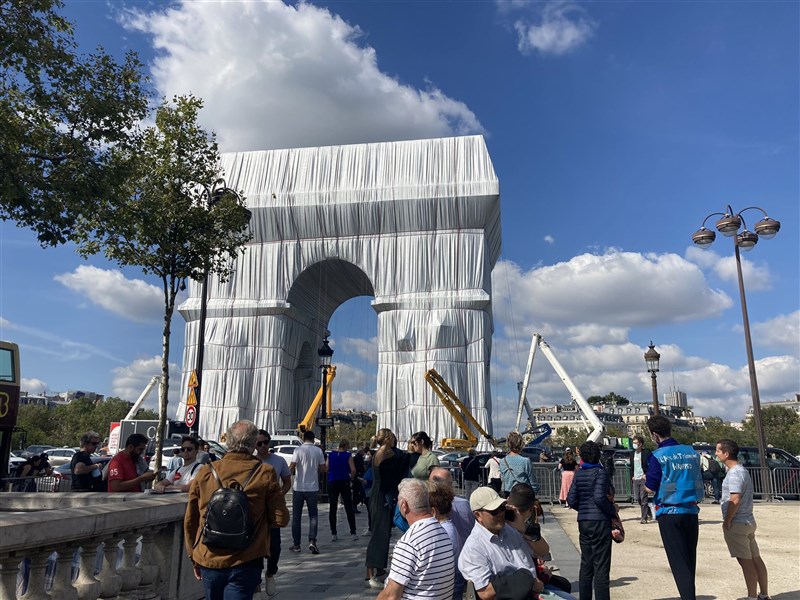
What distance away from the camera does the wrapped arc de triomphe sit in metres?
38.8

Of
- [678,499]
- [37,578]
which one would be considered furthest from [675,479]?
[37,578]

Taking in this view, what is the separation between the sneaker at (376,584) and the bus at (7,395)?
945 centimetres

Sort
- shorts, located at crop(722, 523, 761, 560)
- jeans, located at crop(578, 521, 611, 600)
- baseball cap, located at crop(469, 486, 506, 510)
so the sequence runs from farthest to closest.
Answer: shorts, located at crop(722, 523, 761, 560) → jeans, located at crop(578, 521, 611, 600) → baseball cap, located at crop(469, 486, 506, 510)

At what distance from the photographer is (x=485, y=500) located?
3.54 meters

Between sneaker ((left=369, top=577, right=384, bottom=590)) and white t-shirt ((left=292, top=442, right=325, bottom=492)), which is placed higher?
white t-shirt ((left=292, top=442, right=325, bottom=492))

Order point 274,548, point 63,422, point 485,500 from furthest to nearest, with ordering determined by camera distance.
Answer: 1. point 63,422
2. point 274,548
3. point 485,500

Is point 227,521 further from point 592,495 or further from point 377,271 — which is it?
point 377,271

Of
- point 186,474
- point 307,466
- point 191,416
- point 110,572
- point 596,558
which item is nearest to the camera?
point 110,572

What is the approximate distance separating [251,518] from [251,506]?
0.32 feet

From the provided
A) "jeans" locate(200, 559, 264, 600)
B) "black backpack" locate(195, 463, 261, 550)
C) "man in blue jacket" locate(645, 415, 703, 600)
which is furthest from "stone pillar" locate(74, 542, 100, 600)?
"man in blue jacket" locate(645, 415, 703, 600)

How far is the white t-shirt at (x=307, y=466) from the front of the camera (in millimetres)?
9352

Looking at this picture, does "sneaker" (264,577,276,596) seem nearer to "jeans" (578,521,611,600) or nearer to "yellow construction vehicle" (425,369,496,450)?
"jeans" (578,521,611,600)

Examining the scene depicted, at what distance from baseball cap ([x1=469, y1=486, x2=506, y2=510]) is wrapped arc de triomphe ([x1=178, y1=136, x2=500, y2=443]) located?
34.2 meters

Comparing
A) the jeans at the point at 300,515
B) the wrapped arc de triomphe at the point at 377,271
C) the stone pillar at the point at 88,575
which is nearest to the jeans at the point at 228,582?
the stone pillar at the point at 88,575
